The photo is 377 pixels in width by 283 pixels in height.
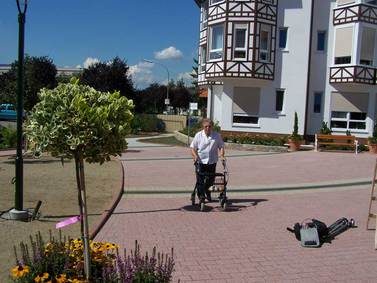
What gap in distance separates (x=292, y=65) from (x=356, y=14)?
4.45 metres

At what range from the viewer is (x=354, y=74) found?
25.7m

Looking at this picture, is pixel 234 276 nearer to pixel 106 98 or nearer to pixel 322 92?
pixel 106 98

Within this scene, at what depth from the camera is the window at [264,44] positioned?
26.9 metres

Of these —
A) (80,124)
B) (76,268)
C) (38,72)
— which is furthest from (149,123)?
(80,124)

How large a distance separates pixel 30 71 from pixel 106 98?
140 feet

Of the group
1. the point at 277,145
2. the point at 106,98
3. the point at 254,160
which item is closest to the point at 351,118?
the point at 277,145

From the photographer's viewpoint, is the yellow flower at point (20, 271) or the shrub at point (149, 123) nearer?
the yellow flower at point (20, 271)

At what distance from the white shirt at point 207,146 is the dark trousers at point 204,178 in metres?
0.12

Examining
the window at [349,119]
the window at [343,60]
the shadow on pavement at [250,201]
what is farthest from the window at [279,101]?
the shadow on pavement at [250,201]

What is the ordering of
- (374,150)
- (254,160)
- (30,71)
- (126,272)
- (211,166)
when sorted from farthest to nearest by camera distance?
1. (30,71)
2. (374,150)
3. (254,160)
4. (211,166)
5. (126,272)

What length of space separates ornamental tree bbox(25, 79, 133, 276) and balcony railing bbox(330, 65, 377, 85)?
24085 mm

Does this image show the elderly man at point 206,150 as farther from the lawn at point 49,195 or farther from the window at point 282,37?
the window at point 282,37

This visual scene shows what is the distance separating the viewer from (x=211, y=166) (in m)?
9.23

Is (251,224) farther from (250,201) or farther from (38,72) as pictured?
(38,72)
